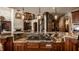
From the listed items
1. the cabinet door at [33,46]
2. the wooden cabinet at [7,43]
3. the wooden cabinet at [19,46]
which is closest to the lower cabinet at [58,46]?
the cabinet door at [33,46]

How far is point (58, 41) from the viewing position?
284cm

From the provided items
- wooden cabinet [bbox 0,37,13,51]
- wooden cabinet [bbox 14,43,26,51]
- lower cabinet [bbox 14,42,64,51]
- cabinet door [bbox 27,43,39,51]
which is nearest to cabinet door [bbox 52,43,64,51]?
lower cabinet [bbox 14,42,64,51]

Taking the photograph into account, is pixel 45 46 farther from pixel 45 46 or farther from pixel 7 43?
pixel 7 43

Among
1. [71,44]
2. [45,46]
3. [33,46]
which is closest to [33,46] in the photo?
[33,46]

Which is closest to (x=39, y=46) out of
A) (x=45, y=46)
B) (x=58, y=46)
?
(x=45, y=46)

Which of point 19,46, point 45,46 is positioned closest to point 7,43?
point 19,46

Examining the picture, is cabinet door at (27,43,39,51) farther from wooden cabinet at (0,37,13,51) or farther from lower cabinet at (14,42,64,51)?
wooden cabinet at (0,37,13,51)

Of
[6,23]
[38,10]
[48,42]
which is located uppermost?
[38,10]

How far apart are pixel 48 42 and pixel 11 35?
0.61 m

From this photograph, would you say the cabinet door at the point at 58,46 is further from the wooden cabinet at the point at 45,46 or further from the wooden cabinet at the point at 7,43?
the wooden cabinet at the point at 7,43

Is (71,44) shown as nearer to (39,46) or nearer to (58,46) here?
(58,46)
